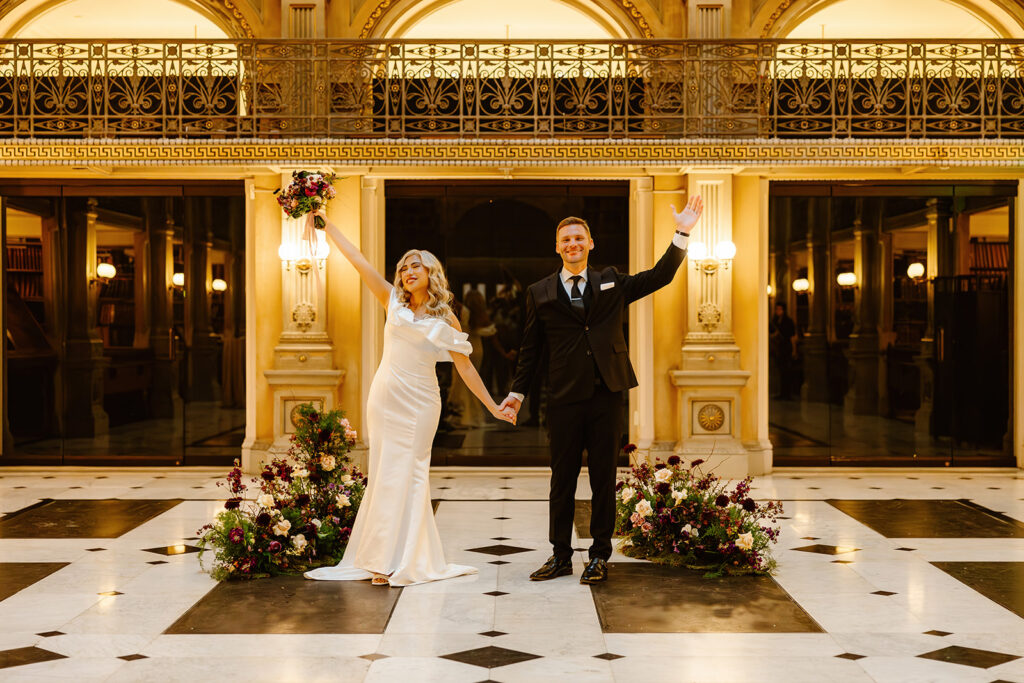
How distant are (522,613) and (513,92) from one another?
667 centimetres

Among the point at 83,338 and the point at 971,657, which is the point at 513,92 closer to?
the point at 83,338

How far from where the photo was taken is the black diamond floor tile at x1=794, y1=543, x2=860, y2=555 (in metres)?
7.32

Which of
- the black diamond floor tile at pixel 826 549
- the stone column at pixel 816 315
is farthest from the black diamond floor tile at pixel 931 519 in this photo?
the stone column at pixel 816 315

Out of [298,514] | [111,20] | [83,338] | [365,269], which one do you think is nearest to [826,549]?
[298,514]

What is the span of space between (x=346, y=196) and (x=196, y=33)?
8.90 feet

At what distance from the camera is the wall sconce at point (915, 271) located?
11.8m

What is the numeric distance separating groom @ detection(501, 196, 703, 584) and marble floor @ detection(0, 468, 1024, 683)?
527mm

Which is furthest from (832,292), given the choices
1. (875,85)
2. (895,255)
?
(875,85)

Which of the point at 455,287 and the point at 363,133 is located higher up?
the point at 363,133

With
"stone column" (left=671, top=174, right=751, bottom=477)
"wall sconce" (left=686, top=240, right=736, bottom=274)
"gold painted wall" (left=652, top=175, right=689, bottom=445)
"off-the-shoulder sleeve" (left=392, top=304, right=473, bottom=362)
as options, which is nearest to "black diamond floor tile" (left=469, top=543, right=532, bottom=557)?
"off-the-shoulder sleeve" (left=392, top=304, right=473, bottom=362)

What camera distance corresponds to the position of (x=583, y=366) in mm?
6098

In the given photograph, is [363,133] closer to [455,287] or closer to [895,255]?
[455,287]

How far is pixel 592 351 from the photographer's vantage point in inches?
240

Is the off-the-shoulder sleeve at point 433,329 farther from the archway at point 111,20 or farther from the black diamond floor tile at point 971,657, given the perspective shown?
the archway at point 111,20
